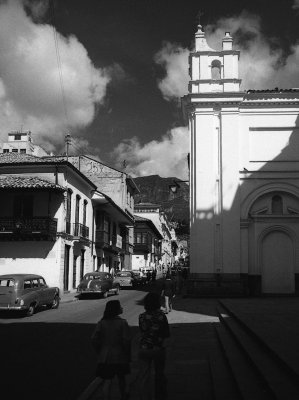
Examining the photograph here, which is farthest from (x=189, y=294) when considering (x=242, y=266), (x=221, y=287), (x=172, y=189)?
(x=172, y=189)

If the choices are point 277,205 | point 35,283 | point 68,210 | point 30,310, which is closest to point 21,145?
point 68,210

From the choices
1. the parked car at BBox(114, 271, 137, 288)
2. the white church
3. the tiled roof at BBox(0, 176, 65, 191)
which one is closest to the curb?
the white church

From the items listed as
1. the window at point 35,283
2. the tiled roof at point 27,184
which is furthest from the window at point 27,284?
the tiled roof at point 27,184

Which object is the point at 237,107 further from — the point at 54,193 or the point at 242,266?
the point at 54,193

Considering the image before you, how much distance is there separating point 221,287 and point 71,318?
11.3 metres

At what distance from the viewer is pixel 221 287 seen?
79.5 ft

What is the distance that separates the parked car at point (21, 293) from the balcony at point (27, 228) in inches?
273

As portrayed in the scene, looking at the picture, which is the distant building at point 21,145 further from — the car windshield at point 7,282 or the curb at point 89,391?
the curb at point 89,391

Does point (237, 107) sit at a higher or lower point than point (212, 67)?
lower

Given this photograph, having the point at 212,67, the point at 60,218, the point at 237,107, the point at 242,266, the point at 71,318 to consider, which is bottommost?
the point at 71,318

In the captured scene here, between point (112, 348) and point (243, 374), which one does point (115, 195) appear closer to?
point (243, 374)

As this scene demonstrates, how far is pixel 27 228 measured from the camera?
24.5 metres

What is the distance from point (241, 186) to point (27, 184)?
11631 mm

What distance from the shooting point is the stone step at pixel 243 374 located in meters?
5.77
